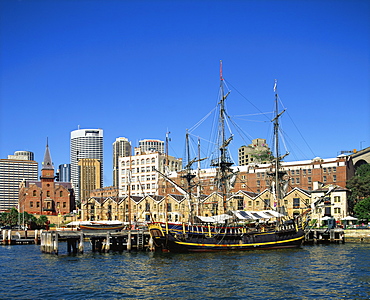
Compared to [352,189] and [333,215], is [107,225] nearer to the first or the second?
[333,215]

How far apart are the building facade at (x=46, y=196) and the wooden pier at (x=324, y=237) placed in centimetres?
9392

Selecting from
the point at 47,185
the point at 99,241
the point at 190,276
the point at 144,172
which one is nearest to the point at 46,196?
the point at 47,185

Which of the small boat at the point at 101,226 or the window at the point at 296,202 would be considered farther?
the window at the point at 296,202

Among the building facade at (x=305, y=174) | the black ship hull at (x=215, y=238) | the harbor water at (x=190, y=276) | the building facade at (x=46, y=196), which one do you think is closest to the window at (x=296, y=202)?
the building facade at (x=305, y=174)

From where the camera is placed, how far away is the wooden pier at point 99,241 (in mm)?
81188

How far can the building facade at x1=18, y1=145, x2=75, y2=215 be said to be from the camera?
168m

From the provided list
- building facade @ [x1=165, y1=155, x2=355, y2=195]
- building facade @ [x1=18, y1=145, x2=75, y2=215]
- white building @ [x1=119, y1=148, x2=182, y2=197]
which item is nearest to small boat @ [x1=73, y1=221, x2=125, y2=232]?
building facade @ [x1=165, y1=155, x2=355, y2=195]

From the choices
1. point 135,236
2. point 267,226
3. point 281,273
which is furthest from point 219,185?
point 281,273

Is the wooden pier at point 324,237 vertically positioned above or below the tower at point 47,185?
below

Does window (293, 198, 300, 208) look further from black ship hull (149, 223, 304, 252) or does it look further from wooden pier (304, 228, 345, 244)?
black ship hull (149, 223, 304, 252)

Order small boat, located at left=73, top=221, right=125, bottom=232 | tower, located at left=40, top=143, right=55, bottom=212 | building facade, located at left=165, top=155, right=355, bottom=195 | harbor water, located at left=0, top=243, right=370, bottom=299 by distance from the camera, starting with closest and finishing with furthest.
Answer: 1. harbor water, located at left=0, top=243, right=370, bottom=299
2. small boat, located at left=73, top=221, right=125, bottom=232
3. building facade, located at left=165, top=155, right=355, bottom=195
4. tower, located at left=40, top=143, right=55, bottom=212

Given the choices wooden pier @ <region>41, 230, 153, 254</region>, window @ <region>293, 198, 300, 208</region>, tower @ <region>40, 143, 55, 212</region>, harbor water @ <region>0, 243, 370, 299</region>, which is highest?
tower @ <region>40, 143, 55, 212</region>

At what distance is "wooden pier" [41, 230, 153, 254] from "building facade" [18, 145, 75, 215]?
81097mm

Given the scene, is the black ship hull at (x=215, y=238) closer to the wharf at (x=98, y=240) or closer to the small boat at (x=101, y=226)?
the wharf at (x=98, y=240)
